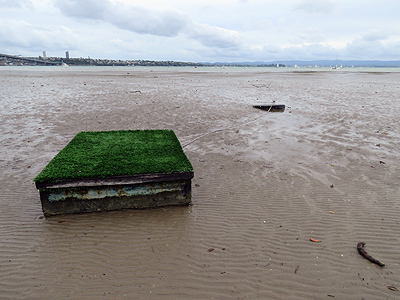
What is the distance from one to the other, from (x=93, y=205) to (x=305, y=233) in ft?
12.8

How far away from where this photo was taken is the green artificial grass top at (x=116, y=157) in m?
4.83

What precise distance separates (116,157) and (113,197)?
3.65 ft

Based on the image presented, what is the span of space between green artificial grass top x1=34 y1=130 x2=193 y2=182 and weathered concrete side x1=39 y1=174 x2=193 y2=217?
259 mm

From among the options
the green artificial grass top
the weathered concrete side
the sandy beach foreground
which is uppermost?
the green artificial grass top

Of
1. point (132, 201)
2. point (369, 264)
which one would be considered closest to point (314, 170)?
point (369, 264)

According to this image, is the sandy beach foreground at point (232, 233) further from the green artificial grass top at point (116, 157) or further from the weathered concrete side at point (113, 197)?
the green artificial grass top at point (116, 157)

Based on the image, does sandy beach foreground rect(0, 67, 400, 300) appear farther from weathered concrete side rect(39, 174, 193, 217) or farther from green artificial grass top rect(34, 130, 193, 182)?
green artificial grass top rect(34, 130, 193, 182)

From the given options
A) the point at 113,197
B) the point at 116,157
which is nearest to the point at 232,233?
the point at 113,197

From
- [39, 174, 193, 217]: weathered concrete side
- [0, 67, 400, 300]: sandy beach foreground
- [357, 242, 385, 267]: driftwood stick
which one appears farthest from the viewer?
[39, 174, 193, 217]: weathered concrete side

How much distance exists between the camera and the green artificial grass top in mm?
4832

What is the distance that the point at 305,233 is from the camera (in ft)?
14.8

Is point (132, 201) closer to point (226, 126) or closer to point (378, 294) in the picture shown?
point (378, 294)

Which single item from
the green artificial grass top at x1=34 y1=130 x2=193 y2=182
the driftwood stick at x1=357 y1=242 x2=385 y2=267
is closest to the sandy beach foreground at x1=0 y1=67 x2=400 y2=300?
the driftwood stick at x1=357 y1=242 x2=385 y2=267

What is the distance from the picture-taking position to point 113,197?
4.94 meters
